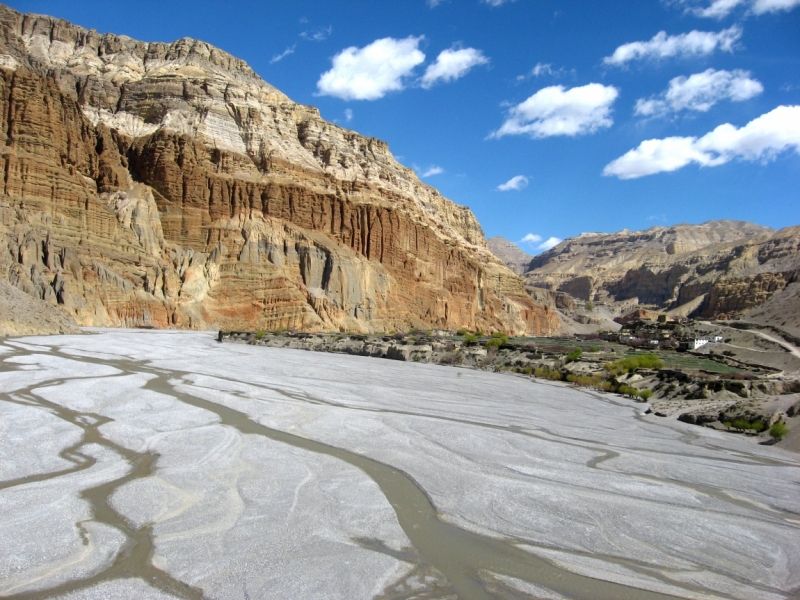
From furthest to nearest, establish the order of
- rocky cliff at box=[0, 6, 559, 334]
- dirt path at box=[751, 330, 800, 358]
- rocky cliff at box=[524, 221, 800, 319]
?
rocky cliff at box=[524, 221, 800, 319] < rocky cliff at box=[0, 6, 559, 334] < dirt path at box=[751, 330, 800, 358]

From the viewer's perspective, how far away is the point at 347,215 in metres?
78.5

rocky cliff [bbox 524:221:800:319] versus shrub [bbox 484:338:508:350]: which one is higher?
rocky cliff [bbox 524:221:800:319]

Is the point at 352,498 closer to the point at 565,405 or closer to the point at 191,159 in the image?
the point at 565,405

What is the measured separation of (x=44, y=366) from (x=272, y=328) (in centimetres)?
4392

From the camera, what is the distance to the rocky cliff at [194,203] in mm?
53562

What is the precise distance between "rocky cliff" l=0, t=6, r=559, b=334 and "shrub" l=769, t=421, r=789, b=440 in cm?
5174

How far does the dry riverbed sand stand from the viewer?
480cm

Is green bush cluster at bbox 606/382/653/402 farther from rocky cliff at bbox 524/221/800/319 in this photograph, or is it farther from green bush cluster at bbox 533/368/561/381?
rocky cliff at bbox 524/221/800/319

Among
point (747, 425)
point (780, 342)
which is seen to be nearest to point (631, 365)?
point (747, 425)

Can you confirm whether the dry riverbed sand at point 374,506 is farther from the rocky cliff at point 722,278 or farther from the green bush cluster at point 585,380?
the rocky cliff at point 722,278

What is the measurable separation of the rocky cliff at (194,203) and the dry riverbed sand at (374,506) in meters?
45.5

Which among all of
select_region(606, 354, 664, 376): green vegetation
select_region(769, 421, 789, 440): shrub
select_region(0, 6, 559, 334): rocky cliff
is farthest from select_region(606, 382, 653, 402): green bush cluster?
select_region(0, 6, 559, 334): rocky cliff

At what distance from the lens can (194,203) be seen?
6712cm

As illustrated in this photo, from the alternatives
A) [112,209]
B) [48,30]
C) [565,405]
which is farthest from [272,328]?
[48,30]
